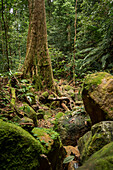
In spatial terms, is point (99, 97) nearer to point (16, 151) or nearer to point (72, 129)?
point (72, 129)

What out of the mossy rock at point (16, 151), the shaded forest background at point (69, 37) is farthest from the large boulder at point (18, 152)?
the shaded forest background at point (69, 37)

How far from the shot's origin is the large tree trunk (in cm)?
595

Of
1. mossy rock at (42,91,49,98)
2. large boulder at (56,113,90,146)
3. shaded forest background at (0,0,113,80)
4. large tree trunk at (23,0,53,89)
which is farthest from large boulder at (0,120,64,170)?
shaded forest background at (0,0,113,80)

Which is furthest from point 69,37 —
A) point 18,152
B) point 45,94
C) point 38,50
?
point 18,152

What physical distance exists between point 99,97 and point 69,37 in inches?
441

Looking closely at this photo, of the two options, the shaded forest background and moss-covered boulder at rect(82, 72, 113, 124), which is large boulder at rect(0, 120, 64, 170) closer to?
moss-covered boulder at rect(82, 72, 113, 124)

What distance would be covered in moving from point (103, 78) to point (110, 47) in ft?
16.1

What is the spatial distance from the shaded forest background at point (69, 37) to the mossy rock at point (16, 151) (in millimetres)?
6089

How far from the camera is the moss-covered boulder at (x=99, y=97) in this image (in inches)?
112

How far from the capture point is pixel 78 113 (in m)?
4.14

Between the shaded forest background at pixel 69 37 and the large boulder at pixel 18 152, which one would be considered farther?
the shaded forest background at pixel 69 37

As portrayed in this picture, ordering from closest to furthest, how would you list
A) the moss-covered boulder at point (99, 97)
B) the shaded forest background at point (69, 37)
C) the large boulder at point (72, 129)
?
the moss-covered boulder at point (99, 97), the large boulder at point (72, 129), the shaded forest background at point (69, 37)

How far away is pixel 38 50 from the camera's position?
241 inches

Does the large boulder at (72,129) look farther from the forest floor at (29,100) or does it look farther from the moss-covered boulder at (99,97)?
the moss-covered boulder at (99,97)
